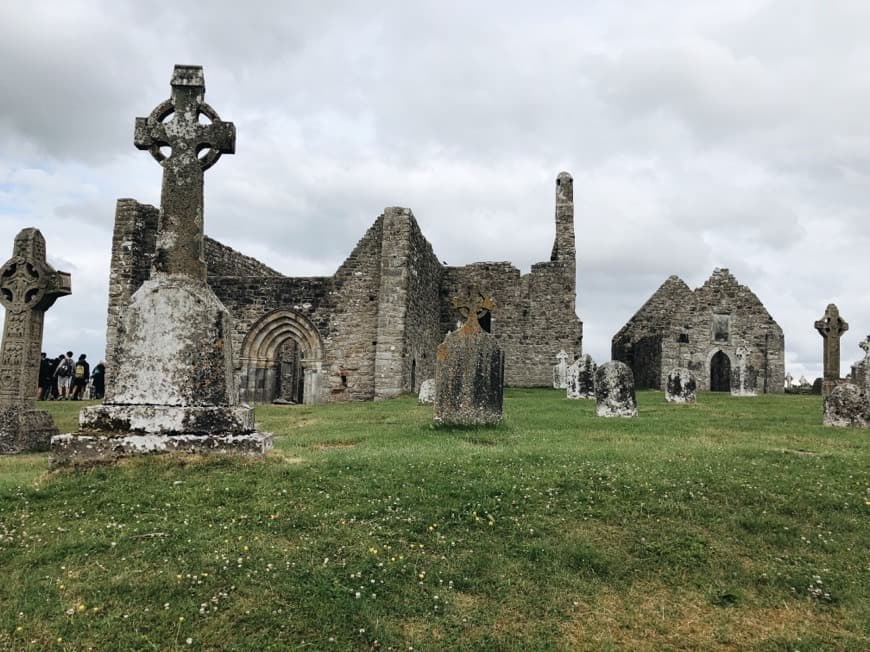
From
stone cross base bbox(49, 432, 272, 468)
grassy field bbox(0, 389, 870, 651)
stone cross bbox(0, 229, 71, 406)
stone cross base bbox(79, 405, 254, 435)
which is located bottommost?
grassy field bbox(0, 389, 870, 651)

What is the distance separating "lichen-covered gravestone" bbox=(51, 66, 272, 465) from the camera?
6043mm

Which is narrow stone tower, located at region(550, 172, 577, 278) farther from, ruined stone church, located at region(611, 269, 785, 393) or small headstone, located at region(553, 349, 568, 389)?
ruined stone church, located at region(611, 269, 785, 393)

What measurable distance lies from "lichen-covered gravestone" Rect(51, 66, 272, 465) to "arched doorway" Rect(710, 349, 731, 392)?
30715mm

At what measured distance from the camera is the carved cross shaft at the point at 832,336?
18.3 m

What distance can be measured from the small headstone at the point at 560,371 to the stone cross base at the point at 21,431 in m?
20.2

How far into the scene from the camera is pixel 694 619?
161 inches

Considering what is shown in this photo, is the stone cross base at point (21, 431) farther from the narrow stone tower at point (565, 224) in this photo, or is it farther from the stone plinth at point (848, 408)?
the narrow stone tower at point (565, 224)

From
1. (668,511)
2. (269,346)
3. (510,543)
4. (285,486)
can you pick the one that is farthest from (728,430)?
(269,346)

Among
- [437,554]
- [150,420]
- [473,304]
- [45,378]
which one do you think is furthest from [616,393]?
[45,378]

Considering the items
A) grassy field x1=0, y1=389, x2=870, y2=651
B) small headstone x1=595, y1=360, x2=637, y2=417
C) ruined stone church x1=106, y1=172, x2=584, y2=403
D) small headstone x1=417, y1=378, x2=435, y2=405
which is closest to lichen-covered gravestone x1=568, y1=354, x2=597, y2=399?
ruined stone church x1=106, y1=172, x2=584, y2=403

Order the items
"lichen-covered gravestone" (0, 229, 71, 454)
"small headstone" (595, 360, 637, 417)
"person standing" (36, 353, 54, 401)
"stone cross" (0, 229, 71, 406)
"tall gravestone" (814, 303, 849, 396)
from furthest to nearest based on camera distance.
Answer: "person standing" (36, 353, 54, 401)
"tall gravestone" (814, 303, 849, 396)
"small headstone" (595, 360, 637, 417)
"stone cross" (0, 229, 71, 406)
"lichen-covered gravestone" (0, 229, 71, 454)

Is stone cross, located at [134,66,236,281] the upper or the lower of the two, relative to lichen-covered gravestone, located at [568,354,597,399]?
upper

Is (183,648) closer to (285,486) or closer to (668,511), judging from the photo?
(285,486)

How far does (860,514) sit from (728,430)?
19.0ft
